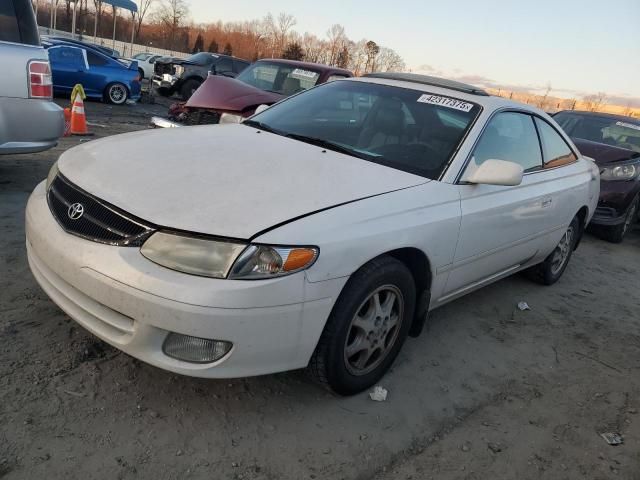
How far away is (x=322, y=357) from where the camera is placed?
241 cm

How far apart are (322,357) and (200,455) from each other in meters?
0.65

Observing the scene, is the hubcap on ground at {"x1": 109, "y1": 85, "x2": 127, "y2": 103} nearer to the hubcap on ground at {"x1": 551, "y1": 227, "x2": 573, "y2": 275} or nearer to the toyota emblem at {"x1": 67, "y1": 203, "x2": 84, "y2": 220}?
the hubcap on ground at {"x1": 551, "y1": 227, "x2": 573, "y2": 275}

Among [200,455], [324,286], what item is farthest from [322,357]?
[200,455]

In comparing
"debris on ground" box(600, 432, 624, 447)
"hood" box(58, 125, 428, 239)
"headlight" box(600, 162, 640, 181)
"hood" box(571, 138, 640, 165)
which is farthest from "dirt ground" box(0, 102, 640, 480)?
"hood" box(571, 138, 640, 165)

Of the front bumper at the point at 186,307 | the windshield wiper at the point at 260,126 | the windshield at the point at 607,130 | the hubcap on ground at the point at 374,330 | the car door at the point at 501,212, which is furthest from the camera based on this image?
the windshield at the point at 607,130

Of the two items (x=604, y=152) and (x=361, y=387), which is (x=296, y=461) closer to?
(x=361, y=387)

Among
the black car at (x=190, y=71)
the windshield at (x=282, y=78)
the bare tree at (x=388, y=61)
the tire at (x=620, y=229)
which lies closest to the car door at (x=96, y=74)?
the black car at (x=190, y=71)

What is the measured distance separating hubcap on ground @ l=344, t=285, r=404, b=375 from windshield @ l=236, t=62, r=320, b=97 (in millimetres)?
5370

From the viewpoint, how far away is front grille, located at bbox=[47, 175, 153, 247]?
216 cm

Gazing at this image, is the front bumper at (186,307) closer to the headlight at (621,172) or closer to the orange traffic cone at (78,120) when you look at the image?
the headlight at (621,172)

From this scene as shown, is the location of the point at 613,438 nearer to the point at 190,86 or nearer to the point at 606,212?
the point at 606,212

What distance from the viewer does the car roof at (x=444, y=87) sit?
3459mm

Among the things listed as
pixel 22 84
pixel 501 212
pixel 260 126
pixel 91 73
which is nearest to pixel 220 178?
pixel 260 126

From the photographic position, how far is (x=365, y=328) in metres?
2.59
